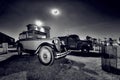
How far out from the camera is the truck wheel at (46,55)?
4618 millimetres

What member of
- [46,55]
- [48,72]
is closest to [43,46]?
[46,55]

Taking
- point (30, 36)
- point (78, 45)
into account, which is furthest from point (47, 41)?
point (78, 45)

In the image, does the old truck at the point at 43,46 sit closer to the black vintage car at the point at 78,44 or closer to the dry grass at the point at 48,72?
the dry grass at the point at 48,72

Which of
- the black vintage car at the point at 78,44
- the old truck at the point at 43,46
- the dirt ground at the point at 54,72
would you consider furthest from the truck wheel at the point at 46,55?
the black vintage car at the point at 78,44

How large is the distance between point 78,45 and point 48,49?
658 centimetres

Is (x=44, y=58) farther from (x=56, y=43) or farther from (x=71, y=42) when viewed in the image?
(x=71, y=42)

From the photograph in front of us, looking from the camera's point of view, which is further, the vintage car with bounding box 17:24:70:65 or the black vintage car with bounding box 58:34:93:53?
the black vintage car with bounding box 58:34:93:53

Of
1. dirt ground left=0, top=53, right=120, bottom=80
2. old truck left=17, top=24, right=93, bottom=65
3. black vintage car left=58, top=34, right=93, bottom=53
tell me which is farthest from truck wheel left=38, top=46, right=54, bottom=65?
black vintage car left=58, top=34, right=93, bottom=53

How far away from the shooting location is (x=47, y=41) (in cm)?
505

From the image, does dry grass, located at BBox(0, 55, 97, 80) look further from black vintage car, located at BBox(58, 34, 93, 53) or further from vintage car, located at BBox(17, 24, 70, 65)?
black vintage car, located at BBox(58, 34, 93, 53)

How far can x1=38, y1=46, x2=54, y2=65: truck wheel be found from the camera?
4.62 meters

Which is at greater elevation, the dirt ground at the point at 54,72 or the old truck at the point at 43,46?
the old truck at the point at 43,46

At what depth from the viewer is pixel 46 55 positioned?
479 cm

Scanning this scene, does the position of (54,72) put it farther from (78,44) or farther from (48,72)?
(78,44)
